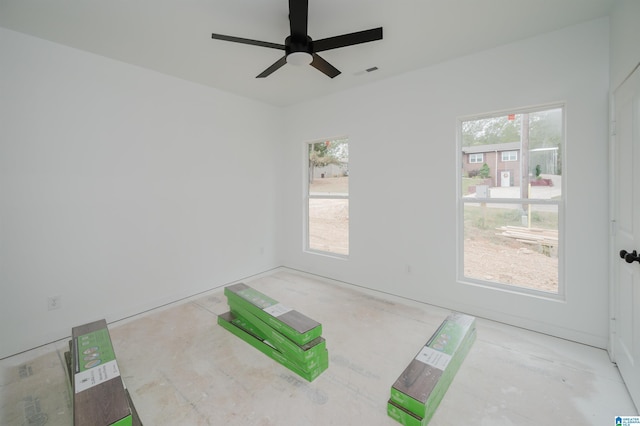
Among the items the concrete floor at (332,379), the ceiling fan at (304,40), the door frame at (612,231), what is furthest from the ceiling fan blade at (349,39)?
the concrete floor at (332,379)

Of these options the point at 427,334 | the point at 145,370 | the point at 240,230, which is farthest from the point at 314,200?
the point at 145,370

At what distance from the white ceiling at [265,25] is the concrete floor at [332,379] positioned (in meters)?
2.90

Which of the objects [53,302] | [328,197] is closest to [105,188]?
[53,302]

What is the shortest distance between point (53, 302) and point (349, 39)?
3692 millimetres

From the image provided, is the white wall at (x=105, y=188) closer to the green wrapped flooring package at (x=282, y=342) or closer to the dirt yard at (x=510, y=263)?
the green wrapped flooring package at (x=282, y=342)

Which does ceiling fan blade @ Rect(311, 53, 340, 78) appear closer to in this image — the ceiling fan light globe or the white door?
the ceiling fan light globe

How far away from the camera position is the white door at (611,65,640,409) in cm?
179

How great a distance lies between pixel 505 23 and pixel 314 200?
10.7ft

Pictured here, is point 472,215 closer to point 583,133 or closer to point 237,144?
point 583,133

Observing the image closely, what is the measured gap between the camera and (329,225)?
457 centimetres

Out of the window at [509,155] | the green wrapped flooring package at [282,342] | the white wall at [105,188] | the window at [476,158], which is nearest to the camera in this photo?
the green wrapped flooring package at [282,342]

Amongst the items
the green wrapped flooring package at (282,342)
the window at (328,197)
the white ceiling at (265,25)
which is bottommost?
the green wrapped flooring package at (282,342)

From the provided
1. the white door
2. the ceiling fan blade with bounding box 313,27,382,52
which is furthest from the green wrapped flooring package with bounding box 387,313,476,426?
the ceiling fan blade with bounding box 313,27,382,52

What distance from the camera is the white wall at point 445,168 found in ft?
8.01
